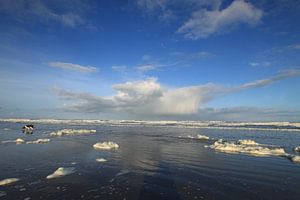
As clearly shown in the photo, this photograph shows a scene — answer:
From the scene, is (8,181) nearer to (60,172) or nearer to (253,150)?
(60,172)

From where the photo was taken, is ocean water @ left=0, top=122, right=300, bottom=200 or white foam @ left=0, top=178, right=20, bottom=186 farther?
white foam @ left=0, top=178, right=20, bottom=186

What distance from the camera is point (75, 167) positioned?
18.1m

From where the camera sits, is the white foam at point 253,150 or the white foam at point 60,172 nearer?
the white foam at point 60,172

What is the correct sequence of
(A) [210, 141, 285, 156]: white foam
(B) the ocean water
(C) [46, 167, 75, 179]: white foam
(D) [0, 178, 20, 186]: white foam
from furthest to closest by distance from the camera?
(A) [210, 141, 285, 156]: white foam → (C) [46, 167, 75, 179]: white foam → (D) [0, 178, 20, 186]: white foam → (B) the ocean water

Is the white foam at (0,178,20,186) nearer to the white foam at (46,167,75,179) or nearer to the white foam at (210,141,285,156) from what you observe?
the white foam at (46,167,75,179)

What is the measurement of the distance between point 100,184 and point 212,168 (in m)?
8.44

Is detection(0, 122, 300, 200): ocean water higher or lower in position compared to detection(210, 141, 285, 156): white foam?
lower

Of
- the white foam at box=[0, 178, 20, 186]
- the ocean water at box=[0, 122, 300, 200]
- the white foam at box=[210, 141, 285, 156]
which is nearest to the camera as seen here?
the ocean water at box=[0, 122, 300, 200]

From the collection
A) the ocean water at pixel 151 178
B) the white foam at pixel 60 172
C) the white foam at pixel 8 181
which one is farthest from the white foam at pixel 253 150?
the white foam at pixel 8 181

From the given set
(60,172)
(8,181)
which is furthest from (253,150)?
(8,181)

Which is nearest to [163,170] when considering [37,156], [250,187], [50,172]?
[250,187]

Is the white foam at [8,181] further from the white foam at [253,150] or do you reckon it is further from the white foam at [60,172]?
the white foam at [253,150]

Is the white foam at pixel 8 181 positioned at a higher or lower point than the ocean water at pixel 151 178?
higher

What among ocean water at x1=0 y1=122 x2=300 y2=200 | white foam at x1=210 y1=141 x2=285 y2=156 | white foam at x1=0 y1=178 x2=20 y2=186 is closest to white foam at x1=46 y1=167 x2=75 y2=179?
ocean water at x1=0 y1=122 x2=300 y2=200
